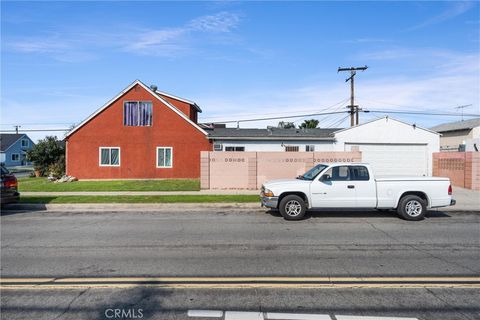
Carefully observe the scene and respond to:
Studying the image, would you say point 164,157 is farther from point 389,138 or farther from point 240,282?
point 240,282

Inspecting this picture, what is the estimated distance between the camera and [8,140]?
221ft

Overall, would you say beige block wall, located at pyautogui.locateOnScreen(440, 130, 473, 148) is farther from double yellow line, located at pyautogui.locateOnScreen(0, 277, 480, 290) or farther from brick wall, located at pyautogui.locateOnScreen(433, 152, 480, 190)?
double yellow line, located at pyautogui.locateOnScreen(0, 277, 480, 290)

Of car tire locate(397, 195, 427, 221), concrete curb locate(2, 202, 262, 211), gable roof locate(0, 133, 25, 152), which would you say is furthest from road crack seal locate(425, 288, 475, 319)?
gable roof locate(0, 133, 25, 152)

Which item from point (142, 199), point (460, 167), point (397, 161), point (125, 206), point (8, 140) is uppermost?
point (8, 140)

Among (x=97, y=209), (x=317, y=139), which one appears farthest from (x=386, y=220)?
(x=317, y=139)

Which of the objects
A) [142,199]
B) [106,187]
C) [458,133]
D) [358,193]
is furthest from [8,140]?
[358,193]

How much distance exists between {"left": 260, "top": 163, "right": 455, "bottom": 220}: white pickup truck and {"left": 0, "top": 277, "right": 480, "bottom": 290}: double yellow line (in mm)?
5261

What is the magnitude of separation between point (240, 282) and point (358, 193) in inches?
254

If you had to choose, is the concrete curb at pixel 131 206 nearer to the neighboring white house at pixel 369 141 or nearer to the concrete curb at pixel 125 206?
the concrete curb at pixel 125 206

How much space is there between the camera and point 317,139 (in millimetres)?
27141

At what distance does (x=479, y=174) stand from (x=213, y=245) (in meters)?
16.2

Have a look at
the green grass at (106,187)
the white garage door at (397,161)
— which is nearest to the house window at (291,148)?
the white garage door at (397,161)

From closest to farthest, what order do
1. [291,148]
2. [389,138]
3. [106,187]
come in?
[106,187], [389,138], [291,148]

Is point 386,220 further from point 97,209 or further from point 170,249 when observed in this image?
point 97,209
